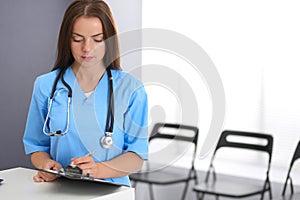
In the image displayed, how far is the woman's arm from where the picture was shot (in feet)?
4.66

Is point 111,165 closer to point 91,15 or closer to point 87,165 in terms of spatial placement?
point 87,165

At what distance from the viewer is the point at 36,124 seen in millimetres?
1702

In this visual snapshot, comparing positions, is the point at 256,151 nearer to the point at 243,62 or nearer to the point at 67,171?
the point at 243,62

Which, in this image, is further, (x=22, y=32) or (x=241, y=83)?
(x=241, y=83)

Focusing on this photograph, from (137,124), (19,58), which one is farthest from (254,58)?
(137,124)

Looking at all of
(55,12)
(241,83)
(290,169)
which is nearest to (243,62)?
(241,83)

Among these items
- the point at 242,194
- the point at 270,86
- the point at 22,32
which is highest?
the point at 22,32

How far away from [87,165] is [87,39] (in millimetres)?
366

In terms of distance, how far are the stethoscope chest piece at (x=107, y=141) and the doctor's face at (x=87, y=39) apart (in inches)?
8.9

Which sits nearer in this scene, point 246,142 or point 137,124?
point 137,124

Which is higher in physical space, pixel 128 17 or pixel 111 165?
pixel 128 17

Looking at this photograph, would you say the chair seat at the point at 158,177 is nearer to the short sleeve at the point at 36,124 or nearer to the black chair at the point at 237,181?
the black chair at the point at 237,181

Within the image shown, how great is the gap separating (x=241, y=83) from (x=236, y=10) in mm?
495

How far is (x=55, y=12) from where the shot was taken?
362cm
